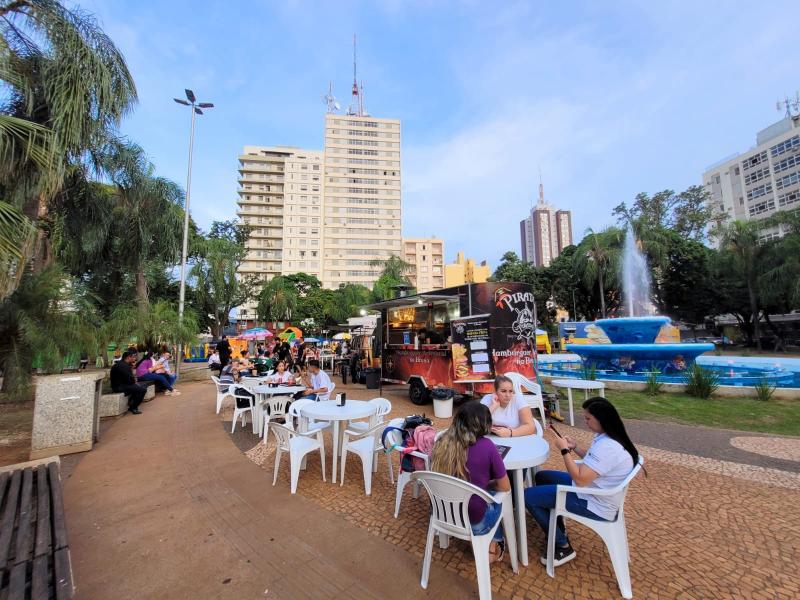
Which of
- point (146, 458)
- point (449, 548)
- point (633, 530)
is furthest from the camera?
point (146, 458)

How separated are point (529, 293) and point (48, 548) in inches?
321

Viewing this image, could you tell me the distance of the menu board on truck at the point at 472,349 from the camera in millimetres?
7598

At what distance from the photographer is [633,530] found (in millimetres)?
3094

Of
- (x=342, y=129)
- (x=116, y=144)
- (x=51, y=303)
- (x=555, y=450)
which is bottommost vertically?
(x=555, y=450)

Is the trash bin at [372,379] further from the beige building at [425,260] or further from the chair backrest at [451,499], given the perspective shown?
the beige building at [425,260]

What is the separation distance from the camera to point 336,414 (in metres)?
4.18

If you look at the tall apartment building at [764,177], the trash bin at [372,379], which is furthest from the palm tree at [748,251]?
the trash bin at [372,379]

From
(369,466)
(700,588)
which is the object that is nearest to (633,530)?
(700,588)

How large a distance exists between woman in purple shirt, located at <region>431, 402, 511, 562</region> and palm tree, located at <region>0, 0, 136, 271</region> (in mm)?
6976

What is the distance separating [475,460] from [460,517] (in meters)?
0.37

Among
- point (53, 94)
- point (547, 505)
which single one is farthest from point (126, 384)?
point (547, 505)

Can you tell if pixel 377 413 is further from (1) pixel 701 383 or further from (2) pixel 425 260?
(2) pixel 425 260

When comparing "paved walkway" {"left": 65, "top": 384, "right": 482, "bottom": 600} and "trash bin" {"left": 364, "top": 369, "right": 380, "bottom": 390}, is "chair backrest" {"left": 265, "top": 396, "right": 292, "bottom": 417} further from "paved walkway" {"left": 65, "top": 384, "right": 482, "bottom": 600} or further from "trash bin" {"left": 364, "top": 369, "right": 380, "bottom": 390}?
"trash bin" {"left": 364, "top": 369, "right": 380, "bottom": 390}

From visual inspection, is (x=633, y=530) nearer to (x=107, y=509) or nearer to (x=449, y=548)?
(x=449, y=548)
